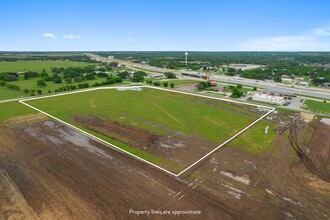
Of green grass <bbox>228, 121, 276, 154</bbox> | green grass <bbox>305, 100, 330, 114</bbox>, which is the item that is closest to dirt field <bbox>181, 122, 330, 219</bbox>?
green grass <bbox>228, 121, 276, 154</bbox>

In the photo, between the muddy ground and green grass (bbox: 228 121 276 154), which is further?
green grass (bbox: 228 121 276 154)

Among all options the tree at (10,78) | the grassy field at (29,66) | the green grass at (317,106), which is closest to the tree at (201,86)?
the green grass at (317,106)

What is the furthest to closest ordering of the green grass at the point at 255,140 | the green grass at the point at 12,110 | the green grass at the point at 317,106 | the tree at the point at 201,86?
the tree at the point at 201,86, the green grass at the point at 317,106, the green grass at the point at 12,110, the green grass at the point at 255,140

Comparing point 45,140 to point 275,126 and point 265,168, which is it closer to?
point 265,168

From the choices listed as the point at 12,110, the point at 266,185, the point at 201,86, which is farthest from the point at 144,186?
the point at 201,86

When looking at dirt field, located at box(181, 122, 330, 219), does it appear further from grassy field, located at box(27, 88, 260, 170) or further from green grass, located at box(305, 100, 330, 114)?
green grass, located at box(305, 100, 330, 114)

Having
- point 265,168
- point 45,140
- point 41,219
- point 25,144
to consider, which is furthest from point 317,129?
point 25,144

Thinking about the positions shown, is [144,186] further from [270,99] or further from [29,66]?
[29,66]

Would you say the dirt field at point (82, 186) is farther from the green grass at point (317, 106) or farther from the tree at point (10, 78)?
the tree at point (10, 78)
